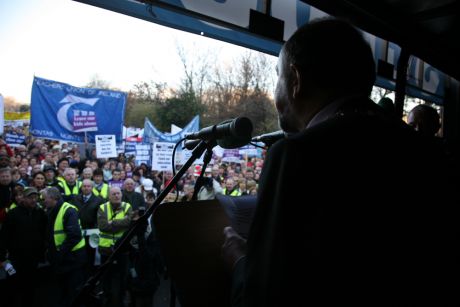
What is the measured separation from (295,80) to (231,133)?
1.77 ft

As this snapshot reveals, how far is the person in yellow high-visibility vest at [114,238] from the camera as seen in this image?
441 cm

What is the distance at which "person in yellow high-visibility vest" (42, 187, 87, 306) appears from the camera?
4375 millimetres

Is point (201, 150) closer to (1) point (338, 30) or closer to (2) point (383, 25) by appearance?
(1) point (338, 30)

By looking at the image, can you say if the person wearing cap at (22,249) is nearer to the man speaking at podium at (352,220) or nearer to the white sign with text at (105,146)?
the white sign with text at (105,146)

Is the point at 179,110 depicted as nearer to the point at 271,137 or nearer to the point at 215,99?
the point at 215,99

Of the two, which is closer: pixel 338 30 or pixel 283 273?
pixel 283 273

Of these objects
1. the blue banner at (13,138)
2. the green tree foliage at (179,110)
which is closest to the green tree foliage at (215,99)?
the green tree foliage at (179,110)

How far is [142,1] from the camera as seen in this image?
205cm

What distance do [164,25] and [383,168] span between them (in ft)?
7.22

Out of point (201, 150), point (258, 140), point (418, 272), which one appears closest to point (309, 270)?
point (418, 272)

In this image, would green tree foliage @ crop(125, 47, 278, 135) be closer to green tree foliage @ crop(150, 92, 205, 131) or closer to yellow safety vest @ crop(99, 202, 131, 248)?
green tree foliage @ crop(150, 92, 205, 131)

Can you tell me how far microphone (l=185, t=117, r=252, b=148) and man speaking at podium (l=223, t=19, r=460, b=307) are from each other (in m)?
0.56

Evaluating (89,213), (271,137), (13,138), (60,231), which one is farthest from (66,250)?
(13,138)

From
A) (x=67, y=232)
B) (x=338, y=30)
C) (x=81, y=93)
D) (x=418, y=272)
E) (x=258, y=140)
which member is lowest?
(x=67, y=232)
